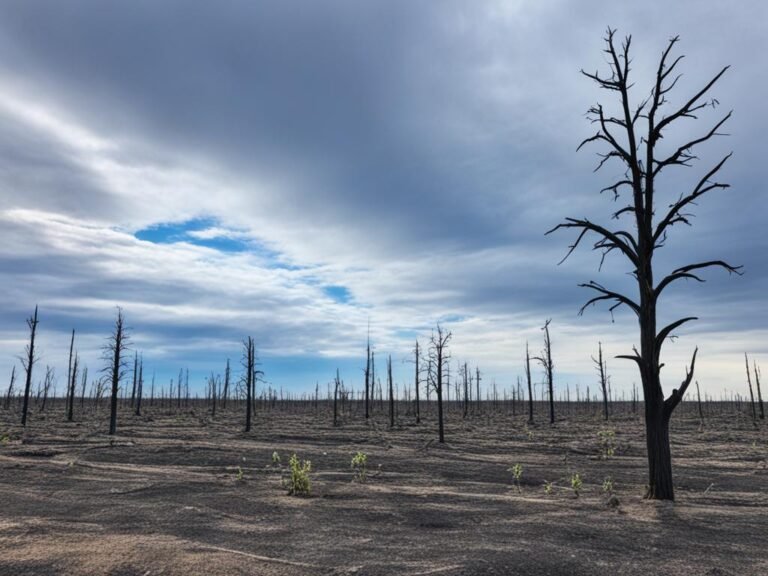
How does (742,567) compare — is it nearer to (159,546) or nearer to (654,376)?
(654,376)

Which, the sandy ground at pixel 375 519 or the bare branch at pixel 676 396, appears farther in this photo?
the bare branch at pixel 676 396

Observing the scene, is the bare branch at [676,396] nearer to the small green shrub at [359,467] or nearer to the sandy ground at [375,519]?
the sandy ground at [375,519]

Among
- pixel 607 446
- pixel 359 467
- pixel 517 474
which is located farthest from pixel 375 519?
pixel 607 446

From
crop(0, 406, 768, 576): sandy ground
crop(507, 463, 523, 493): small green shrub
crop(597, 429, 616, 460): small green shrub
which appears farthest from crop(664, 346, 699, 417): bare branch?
crop(597, 429, 616, 460): small green shrub

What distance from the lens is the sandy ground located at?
620cm

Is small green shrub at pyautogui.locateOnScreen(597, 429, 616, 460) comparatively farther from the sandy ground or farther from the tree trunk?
the tree trunk

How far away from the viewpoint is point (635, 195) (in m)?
12.4

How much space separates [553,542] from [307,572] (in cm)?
363

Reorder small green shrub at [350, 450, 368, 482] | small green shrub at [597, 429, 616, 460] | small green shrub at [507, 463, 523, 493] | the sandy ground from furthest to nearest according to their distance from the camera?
small green shrub at [597, 429, 616, 460] → small green shrub at [350, 450, 368, 482] → small green shrub at [507, 463, 523, 493] → the sandy ground

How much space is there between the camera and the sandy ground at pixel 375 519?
20.4 ft

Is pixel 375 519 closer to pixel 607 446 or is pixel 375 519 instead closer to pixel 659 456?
pixel 659 456

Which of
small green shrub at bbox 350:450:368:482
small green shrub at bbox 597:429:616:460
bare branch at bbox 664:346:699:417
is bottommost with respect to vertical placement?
small green shrub at bbox 597:429:616:460

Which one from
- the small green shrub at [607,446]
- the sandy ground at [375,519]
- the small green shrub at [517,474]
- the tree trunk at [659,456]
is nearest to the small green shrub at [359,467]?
the sandy ground at [375,519]

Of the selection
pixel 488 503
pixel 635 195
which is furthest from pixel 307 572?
pixel 635 195
